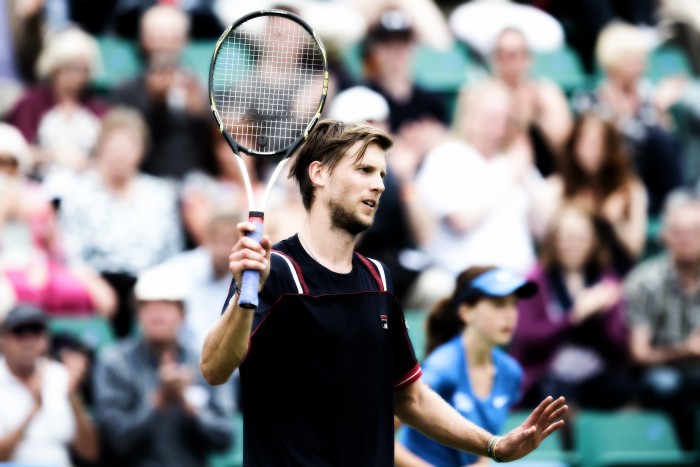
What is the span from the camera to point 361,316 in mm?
4188

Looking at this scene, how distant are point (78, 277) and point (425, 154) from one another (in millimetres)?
2589

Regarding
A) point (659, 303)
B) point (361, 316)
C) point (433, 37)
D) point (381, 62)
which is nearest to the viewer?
point (361, 316)

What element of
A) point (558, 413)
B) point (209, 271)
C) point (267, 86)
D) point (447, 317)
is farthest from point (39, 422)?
point (558, 413)

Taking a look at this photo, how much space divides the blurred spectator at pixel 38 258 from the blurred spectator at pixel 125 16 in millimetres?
2437

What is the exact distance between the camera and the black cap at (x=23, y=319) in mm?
7066

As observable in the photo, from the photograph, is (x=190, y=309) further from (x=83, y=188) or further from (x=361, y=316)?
(x=361, y=316)

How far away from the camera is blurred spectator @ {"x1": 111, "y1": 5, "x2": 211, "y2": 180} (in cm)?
903

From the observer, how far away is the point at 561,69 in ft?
36.1

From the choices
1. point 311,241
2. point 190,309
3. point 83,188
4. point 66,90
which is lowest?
point 311,241

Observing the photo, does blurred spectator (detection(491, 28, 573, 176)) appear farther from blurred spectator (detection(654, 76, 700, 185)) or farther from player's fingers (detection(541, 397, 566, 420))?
player's fingers (detection(541, 397, 566, 420))

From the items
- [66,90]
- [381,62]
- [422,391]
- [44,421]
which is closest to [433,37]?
[381,62]

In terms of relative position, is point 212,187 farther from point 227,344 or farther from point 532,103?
point 227,344

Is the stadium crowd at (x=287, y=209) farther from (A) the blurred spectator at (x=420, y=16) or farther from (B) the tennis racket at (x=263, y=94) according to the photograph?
(B) the tennis racket at (x=263, y=94)

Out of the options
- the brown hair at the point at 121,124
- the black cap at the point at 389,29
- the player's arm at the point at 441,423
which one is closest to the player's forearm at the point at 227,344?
the player's arm at the point at 441,423
